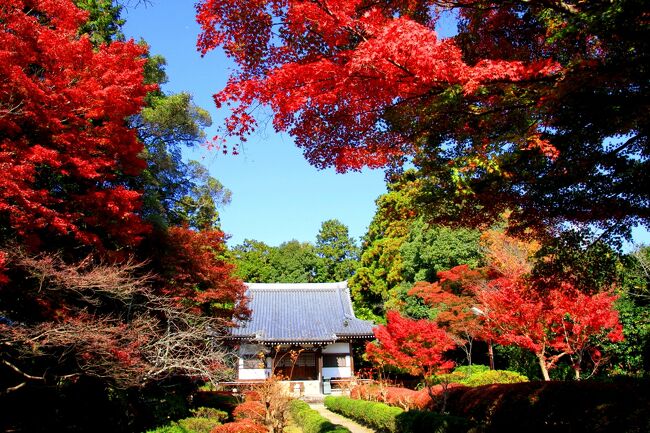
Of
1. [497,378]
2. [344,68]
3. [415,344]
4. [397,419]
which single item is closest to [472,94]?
[344,68]

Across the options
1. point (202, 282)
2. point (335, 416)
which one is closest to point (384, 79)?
point (202, 282)

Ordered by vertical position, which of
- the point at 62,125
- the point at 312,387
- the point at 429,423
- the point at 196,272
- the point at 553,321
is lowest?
the point at 312,387

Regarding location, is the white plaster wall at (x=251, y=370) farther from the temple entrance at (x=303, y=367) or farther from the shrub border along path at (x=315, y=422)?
the shrub border along path at (x=315, y=422)

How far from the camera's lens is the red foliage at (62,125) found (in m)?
6.20

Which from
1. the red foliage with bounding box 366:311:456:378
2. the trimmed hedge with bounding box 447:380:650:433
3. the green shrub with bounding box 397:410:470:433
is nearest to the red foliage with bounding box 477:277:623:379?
the red foliage with bounding box 366:311:456:378

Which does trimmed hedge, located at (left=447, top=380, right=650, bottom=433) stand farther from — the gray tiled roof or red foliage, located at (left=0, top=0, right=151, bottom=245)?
the gray tiled roof

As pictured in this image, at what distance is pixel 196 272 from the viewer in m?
11.3

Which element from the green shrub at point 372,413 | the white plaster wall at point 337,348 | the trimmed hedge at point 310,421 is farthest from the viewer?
the white plaster wall at point 337,348

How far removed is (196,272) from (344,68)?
29.4 feet

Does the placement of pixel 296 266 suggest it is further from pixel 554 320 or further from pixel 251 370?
pixel 554 320

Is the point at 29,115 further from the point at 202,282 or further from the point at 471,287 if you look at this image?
the point at 471,287

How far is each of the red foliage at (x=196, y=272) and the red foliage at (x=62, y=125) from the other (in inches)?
74.6

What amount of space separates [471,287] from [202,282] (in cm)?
1040

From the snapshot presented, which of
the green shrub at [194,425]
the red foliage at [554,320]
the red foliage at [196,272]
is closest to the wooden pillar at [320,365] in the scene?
the red foliage at [196,272]
